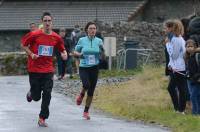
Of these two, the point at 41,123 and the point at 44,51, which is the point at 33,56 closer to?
the point at 44,51

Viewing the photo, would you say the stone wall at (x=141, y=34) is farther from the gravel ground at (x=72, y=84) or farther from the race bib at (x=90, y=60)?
the race bib at (x=90, y=60)

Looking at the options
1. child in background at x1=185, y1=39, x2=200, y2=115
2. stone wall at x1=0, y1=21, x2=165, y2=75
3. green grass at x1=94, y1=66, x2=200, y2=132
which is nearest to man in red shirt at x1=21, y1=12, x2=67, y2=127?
green grass at x1=94, y1=66, x2=200, y2=132

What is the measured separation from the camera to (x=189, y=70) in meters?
13.8

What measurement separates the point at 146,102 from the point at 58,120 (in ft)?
10.4

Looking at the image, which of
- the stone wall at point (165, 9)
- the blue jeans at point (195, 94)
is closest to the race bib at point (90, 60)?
the blue jeans at point (195, 94)

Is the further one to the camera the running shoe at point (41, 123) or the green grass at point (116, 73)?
the green grass at point (116, 73)

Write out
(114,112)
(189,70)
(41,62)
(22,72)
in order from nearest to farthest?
(41,62) < (189,70) < (114,112) < (22,72)

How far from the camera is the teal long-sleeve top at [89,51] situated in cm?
1395

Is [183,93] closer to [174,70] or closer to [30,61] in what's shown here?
[174,70]

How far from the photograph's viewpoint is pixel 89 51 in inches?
552

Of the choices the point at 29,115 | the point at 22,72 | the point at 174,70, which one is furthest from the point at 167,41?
the point at 22,72

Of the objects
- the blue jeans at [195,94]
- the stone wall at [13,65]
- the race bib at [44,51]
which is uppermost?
the race bib at [44,51]

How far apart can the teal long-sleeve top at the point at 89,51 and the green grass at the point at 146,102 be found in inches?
54.5

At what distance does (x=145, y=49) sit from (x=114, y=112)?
49.9 ft
